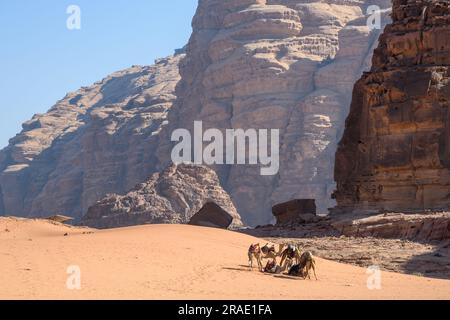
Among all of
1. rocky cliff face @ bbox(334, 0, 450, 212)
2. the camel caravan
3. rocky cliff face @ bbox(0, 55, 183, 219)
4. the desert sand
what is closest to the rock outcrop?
rocky cliff face @ bbox(334, 0, 450, 212)

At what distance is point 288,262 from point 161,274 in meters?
3.49

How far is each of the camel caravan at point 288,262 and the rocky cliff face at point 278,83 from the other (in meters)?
78.6

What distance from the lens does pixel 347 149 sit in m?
43.0

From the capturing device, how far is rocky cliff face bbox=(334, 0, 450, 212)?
36719 mm

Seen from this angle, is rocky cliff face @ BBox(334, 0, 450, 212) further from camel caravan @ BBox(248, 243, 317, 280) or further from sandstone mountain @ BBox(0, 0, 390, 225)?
sandstone mountain @ BBox(0, 0, 390, 225)

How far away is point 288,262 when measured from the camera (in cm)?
2084

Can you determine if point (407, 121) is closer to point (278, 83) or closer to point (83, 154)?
point (278, 83)

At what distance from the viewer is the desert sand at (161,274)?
1616 centimetres

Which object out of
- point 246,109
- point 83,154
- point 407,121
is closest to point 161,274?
point 407,121

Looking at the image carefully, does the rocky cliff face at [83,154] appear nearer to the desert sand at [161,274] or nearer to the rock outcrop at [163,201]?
the rock outcrop at [163,201]

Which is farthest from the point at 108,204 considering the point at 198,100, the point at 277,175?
the point at 198,100

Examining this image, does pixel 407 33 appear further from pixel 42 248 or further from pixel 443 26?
pixel 42 248

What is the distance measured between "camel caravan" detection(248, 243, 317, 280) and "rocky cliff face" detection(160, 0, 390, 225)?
3093 inches

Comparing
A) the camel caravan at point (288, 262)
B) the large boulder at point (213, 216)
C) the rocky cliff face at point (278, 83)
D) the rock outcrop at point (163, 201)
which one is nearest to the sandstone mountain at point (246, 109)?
the rocky cliff face at point (278, 83)
